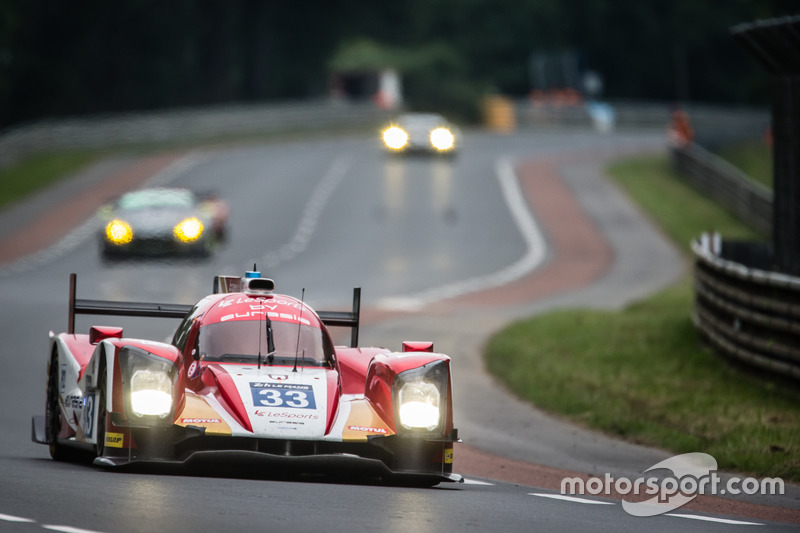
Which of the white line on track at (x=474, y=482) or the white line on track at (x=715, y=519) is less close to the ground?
the white line on track at (x=474, y=482)

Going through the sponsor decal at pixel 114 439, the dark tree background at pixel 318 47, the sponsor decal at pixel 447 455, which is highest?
the dark tree background at pixel 318 47

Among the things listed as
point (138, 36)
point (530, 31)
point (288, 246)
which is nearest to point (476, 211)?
point (288, 246)

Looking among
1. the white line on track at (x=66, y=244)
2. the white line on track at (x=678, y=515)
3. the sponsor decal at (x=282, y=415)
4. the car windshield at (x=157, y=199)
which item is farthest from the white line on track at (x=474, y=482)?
the car windshield at (x=157, y=199)

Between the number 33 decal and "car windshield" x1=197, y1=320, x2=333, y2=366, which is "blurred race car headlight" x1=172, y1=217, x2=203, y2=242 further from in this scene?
the number 33 decal

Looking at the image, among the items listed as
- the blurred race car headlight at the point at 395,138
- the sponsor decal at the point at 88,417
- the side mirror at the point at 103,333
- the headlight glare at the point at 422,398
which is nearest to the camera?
the headlight glare at the point at 422,398

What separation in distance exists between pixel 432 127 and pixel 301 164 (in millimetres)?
5115

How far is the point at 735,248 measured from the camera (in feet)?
69.1

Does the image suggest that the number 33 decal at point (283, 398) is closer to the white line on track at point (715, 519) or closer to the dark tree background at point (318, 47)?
the white line on track at point (715, 519)

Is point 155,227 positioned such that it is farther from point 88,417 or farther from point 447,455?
point 447,455

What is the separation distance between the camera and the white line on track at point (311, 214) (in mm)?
34188

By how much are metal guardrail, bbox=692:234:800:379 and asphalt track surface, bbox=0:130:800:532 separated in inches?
90.9

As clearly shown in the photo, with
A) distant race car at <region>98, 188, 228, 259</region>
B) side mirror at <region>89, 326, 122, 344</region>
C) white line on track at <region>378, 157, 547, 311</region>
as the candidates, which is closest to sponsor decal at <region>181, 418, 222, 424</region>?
side mirror at <region>89, 326, 122, 344</region>

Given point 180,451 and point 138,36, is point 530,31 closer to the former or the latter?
point 138,36

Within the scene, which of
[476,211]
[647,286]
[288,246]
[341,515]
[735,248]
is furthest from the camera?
[476,211]
